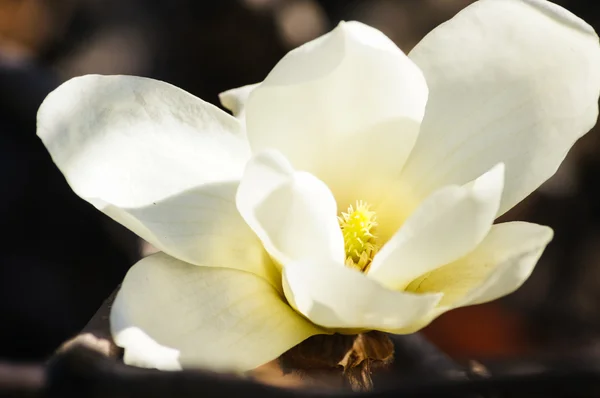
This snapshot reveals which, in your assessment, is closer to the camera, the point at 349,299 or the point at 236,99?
the point at 349,299

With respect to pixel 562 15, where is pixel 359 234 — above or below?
below

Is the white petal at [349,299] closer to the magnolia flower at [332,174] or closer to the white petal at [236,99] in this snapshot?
the magnolia flower at [332,174]

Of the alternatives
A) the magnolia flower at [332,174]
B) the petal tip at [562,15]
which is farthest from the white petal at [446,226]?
the petal tip at [562,15]

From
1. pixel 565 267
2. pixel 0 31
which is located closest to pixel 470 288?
pixel 565 267

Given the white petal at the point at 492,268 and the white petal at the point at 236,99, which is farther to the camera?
the white petal at the point at 236,99

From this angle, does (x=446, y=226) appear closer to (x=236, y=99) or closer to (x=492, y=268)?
(x=492, y=268)

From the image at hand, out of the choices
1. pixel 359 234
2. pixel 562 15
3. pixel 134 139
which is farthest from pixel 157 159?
pixel 562 15

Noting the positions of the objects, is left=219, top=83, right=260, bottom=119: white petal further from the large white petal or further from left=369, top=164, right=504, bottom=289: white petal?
left=369, top=164, right=504, bottom=289: white petal
